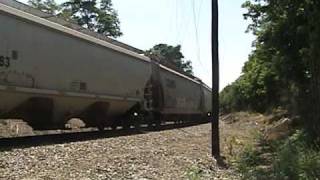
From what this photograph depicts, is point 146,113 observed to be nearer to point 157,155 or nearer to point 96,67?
point 96,67

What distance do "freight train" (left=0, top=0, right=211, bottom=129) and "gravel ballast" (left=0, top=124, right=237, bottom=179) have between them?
2259 mm

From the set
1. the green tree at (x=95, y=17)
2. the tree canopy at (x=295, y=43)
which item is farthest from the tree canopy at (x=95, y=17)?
the tree canopy at (x=295, y=43)

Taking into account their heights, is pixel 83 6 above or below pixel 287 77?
above

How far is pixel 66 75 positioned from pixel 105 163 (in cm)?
638

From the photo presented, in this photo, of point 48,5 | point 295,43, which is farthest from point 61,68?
point 48,5

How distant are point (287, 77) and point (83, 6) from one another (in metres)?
46.8

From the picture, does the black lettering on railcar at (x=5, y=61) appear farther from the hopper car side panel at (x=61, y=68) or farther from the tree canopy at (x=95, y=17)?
the tree canopy at (x=95, y=17)

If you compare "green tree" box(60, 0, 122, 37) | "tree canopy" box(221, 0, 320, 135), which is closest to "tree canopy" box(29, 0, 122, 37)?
"green tree" box(60, 0, 122, 37)

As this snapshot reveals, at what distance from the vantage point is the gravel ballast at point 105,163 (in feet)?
33.3

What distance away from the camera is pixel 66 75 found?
1725cm

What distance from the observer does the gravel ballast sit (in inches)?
400

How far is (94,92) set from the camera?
63.9ft

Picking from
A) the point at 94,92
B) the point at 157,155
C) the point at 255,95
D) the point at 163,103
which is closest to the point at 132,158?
the point at 157,155

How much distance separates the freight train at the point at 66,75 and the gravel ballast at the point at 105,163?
2259mm
